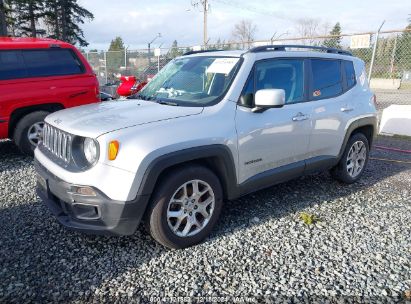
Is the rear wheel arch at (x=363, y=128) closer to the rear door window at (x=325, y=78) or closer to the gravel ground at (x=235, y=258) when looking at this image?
the rear door window at (x=325, y=78)

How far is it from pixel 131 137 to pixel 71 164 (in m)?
0.62

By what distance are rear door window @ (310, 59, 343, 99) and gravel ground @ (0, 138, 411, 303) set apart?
1.36 meters

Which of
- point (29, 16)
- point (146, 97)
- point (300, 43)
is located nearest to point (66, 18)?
point (29, 16)

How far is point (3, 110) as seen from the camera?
5.38 m

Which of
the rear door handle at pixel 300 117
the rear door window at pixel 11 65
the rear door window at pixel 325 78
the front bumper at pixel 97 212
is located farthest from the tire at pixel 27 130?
the rear door window at pixel 325 78

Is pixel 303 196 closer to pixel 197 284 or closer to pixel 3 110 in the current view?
pixel 197 284

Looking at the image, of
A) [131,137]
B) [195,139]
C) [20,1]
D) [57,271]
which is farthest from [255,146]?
[20,1]

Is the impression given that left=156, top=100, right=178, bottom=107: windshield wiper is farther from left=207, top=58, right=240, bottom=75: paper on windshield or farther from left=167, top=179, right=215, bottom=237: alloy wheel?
left=167, top=179, right=215, bottom=237: alloy wheel

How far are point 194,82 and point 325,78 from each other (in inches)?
69.0

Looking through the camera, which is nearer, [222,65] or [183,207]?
[183,207]

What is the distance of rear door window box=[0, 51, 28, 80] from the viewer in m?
5.46

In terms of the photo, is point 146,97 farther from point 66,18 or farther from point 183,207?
point 66,18

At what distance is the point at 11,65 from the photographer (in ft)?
18.2

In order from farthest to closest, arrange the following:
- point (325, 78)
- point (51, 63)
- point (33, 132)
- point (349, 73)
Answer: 1. point (51, 63)
2. point (33, 132)
3. point (349, 73)
4. point (325, 78)
